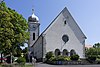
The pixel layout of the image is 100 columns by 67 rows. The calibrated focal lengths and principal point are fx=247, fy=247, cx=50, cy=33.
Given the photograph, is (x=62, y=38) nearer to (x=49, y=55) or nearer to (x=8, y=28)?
(x=49, y=55)

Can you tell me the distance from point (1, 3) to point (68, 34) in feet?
144

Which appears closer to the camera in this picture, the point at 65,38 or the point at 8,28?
the point at 8,28

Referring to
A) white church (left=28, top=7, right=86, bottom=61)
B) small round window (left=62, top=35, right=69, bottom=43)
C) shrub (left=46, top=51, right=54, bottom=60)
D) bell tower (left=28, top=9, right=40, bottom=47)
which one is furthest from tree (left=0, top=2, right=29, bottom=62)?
bell tower (left=28, top=9, right=40, bottom=47)

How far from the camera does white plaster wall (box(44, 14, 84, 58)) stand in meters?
67.7

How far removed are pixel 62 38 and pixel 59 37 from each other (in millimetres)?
1109

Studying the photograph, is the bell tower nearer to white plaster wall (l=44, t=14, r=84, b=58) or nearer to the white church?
the white church

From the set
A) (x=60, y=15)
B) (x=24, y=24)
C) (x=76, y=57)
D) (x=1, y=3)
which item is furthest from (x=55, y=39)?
(x=1, y=3)

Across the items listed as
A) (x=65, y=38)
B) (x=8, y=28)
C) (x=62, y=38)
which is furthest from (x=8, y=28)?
(x=65, y=38)

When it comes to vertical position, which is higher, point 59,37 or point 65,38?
point 59,37

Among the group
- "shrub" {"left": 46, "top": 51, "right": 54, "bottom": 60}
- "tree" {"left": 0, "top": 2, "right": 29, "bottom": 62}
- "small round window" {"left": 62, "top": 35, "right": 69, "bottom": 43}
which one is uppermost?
"small round window" {"left": 62, "top": 35, "right": 69, "bottom": 43}

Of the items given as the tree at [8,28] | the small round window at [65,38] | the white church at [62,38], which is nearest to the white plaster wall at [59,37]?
the white church at [62,38]

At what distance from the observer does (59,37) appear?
6881 centimetres

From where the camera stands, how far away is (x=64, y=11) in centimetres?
7031

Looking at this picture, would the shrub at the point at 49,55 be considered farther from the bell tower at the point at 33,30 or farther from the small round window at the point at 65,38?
the bell tower at the point at 33,30
